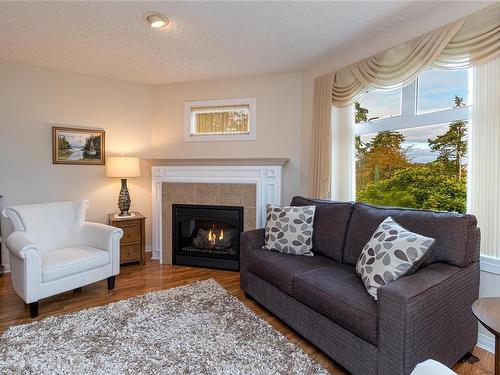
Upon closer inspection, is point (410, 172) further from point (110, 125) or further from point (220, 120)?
point (110, 125)

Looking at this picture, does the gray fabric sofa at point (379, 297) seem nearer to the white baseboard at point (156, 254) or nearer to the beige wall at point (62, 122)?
the white baseboard at point (156, 254)

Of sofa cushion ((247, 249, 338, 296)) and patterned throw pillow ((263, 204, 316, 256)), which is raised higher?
patterned throw pillow ((263, 204, 316, 256))

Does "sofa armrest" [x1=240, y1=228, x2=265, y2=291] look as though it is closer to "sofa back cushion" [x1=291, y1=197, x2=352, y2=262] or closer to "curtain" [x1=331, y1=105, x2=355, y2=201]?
"sofa back cushion" [x1=291, y1=197, x2=352, y2=262]

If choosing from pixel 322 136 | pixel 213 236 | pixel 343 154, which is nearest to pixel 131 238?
pixel 213 236

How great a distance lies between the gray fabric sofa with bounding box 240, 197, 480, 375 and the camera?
4.75 feet

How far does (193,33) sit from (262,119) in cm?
137

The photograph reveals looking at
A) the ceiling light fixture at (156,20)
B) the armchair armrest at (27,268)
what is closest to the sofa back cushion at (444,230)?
the ceiling light fixture at (156,20)

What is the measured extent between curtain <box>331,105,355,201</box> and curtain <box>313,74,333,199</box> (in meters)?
A: 0.09

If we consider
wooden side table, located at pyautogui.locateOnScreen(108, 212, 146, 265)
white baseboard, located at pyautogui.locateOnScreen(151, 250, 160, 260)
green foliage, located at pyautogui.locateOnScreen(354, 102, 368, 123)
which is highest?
green foliage, located at pyautogui.locateOnScreen(354, 102, 368, 123)

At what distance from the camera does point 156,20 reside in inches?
90.7

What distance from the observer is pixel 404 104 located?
257 cm

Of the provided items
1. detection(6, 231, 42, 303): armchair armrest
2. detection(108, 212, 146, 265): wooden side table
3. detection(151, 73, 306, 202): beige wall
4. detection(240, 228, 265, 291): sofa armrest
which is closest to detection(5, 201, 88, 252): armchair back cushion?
detection(6, 231, 42, 303): armchair armrest

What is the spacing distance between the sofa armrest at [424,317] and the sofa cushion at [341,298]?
82 mm

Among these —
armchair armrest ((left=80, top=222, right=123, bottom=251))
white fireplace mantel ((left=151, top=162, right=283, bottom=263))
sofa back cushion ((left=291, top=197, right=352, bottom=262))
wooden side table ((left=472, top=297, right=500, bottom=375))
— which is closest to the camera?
wooden side table ((left=472, top=297, right=500, bottom=375))
